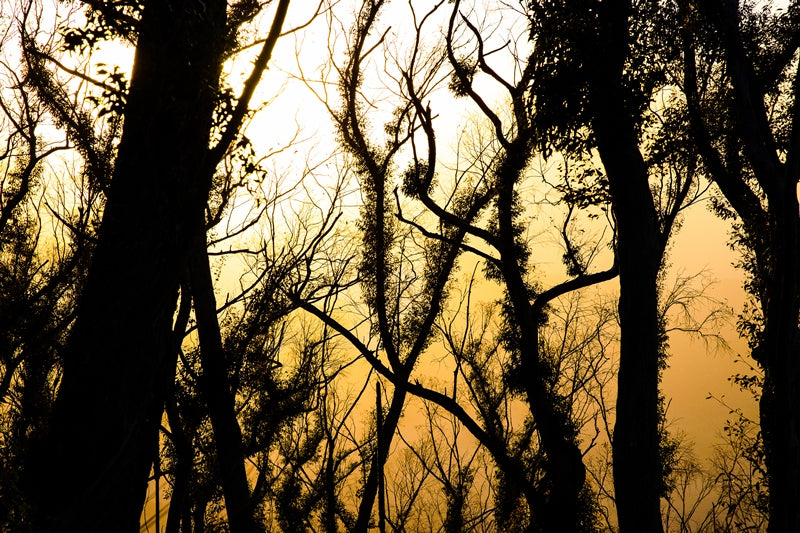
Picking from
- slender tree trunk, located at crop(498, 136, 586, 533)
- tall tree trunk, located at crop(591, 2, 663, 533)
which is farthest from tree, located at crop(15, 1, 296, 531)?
slender tree trunk, located at crop(498, 136, 586, 533)

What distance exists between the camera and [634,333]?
17.7ft

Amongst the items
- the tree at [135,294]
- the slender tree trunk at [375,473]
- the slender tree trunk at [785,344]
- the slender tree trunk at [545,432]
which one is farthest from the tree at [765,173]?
the slender tree trunk at [375,473]

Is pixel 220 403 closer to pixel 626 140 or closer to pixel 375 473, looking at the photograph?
pixel 375 473

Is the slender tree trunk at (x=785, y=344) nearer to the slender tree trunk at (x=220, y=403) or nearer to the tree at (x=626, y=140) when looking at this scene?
the tree at (x=626, y=140)

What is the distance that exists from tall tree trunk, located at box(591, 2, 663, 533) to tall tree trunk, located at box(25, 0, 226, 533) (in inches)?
154

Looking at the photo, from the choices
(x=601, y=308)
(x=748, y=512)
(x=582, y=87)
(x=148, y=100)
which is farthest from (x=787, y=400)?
(x=601, y=308)

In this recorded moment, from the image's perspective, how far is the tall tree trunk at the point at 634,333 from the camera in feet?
17.0

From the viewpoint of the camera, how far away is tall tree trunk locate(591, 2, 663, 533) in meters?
5.17

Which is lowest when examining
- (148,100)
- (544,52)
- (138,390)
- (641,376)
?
(138,390)

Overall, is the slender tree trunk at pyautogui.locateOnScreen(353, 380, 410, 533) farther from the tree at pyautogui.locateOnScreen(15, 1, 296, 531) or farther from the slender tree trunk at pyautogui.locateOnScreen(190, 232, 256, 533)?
the tree at pyautogui.locateOnScreen(15, 1, 296, 531)

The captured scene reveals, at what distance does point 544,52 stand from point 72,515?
21.0 feet

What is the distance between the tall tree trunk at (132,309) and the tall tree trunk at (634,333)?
390cm

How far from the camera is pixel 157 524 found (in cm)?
821

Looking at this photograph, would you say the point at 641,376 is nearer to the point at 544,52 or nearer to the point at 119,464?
the point at 544,52
